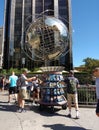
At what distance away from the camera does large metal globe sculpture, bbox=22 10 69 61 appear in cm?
1074

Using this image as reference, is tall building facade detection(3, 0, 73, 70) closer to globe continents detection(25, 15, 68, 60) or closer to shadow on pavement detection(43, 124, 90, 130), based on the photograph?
globe continents detection(25, 15, 68, 60)

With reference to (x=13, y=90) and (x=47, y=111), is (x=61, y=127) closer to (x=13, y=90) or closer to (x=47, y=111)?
(x=47, y=111)

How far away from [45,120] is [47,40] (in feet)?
13.3

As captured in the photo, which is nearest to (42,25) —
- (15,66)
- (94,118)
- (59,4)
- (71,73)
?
(71,73)

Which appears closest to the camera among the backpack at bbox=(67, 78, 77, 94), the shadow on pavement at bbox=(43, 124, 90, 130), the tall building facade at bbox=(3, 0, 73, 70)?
the shadow on pavement at bbox=(43, 124, 90, 130)

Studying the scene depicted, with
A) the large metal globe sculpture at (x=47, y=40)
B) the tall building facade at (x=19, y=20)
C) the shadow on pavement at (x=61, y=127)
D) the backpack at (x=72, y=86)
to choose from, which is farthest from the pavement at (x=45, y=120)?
the tall building facade at (x=19, y=20)

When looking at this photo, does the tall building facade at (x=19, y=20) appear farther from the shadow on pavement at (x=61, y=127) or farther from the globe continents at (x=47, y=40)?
the shadow on pavement at (x=61, y=127)

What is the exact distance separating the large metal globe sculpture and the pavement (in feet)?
8.41

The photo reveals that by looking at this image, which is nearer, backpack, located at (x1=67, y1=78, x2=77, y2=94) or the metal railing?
backpack, located at (x1=67, y1=78, x2=77, y2=94)

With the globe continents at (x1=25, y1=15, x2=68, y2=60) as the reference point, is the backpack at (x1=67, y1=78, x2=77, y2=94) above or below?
below

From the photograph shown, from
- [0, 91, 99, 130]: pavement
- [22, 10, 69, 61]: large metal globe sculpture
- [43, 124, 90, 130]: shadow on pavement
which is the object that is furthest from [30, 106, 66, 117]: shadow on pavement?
[22, 10, 69, 61]: large metal globe sculpture

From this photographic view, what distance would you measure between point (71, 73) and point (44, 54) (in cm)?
211

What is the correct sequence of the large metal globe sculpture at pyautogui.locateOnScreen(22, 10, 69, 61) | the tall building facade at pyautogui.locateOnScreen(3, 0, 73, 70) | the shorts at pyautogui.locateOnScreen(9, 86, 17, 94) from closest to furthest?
the large metal globe sculpture at pyautogui.locateOnScreen(22, 10, 69, 61)
the shorts at pyautogui.locateOnScreen(9, 86, 17, 94)
the tall building facade at pyautogui.locateOnScreen(3, 0, 73, 70)

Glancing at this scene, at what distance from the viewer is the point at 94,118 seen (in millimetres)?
8531
